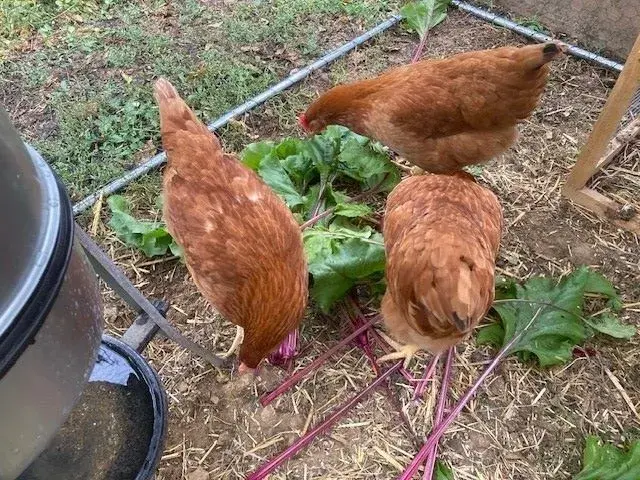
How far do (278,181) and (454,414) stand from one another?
1.30 meters

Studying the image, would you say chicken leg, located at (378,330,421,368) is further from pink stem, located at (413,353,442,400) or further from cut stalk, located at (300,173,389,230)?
cut stalk, located at (300,173,389,230)

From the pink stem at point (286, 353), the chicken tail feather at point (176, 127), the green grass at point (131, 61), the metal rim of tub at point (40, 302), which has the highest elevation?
the metal rim of tub at point (40, 302)

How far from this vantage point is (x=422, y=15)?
3.68 metres

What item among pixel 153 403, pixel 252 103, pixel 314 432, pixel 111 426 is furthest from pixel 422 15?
pixel 111 426

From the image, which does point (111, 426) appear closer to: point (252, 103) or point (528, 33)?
point (252, 103)

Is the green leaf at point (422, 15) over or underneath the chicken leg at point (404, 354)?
over

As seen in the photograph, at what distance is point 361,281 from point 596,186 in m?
1.43

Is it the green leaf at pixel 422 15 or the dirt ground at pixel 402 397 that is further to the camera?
the green leaf at pixel 422 15

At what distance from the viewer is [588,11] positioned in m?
3.64

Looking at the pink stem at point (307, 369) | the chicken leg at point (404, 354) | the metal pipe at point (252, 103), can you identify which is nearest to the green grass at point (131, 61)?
the metal pipe at point (252, 103)

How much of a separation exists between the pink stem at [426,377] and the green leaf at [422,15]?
2.21 m

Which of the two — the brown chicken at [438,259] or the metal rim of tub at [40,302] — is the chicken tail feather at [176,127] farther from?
the metal rim of tub at [40,302]

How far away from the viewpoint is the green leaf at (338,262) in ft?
7.54

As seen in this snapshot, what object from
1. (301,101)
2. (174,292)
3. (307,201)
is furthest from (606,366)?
(301,101)
